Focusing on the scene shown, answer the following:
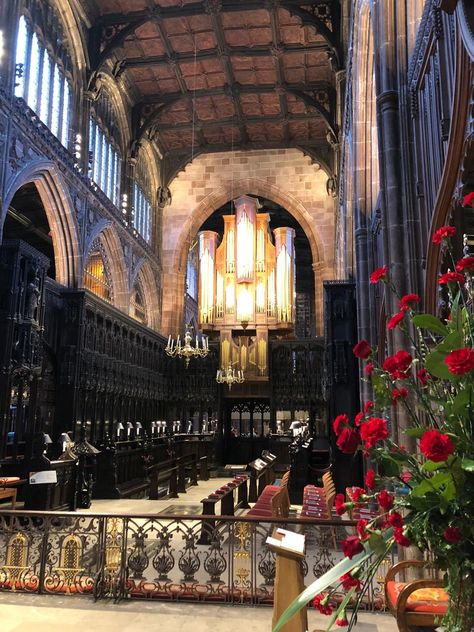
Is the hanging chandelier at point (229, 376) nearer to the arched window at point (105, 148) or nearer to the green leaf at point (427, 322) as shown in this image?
the arched window at point (105, 148)

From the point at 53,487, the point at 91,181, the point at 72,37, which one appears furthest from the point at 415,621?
the point at 72,37

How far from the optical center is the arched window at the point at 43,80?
1247cm

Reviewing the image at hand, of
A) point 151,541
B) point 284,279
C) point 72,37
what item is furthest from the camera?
point 284,279

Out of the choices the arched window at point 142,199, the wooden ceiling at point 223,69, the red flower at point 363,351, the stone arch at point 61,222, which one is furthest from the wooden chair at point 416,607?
the arched window at point 142,199

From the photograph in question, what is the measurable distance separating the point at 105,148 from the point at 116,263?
3627 mm

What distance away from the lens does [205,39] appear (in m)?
17.0

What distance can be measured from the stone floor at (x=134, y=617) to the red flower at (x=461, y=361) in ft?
12.1

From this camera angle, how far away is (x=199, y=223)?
23125mm

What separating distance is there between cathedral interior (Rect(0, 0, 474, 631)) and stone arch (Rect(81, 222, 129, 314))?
0.24ft

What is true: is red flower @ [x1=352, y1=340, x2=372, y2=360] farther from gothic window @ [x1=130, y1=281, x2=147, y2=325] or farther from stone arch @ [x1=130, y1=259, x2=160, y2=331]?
stone arch @ [x1=130, y1=259, x2=160, y2=331]

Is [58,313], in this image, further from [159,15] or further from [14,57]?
[159,15]

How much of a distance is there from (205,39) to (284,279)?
→ 27.7 ft

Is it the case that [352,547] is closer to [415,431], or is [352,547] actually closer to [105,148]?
[415,431]

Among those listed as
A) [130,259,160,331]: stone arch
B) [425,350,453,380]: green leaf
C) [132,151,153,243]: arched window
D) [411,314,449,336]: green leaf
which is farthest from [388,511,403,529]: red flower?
[130,259,160,331]: stone arch
